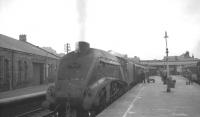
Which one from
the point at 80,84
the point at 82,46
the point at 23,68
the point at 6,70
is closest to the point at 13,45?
the point at 23,68

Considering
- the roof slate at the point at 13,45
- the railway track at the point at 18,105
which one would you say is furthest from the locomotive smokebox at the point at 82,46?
the roof slate at the point at 13,45

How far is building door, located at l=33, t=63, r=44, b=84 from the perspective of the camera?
34772 mm

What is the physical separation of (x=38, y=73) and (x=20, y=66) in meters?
6.91

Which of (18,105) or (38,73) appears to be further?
(38,73)

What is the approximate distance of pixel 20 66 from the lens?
96.2 ft

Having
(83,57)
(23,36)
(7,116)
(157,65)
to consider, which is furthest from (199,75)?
(157,65)

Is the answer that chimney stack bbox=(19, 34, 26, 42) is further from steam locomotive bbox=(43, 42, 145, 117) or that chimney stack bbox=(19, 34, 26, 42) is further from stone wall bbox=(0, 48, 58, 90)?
steam locomotive bbox=(43, 42, 145, 117)

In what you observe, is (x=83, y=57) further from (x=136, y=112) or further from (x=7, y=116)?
(x=7, y=116)

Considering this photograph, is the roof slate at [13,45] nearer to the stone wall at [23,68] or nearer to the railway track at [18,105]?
the stone wall at [23,68]

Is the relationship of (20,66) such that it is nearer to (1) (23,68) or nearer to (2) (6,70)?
(1) (23,68)

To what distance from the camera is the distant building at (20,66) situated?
25966 mm

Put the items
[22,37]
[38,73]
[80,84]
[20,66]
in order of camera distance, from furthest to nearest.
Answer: [22,37], [38,73], [20,66], [80,84]

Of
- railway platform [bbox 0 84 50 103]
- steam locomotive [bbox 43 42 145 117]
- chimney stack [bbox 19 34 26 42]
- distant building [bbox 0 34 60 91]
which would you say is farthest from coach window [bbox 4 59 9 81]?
steam locomotive [bbox 43 42 145 117]

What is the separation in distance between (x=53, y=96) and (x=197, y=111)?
667cm
